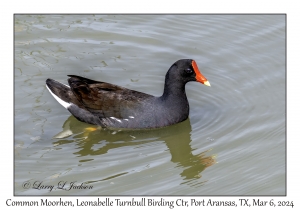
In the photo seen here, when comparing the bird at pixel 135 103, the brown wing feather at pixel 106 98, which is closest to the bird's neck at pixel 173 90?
the bird at pixel 135 103

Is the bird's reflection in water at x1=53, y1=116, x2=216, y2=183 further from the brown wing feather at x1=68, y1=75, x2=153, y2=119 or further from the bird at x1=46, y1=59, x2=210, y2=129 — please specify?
the brown wing feather at x1=68, y1=75, x2=153, y2=119

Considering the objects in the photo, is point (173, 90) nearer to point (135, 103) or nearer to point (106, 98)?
point (135, 103)

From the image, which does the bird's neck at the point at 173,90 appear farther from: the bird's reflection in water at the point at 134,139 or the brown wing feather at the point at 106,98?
the bird's reflection in water at the point at 134,139

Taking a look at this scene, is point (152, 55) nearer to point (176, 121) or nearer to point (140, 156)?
point (176, 121)

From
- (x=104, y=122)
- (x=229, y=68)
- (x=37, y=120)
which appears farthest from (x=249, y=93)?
(x=37, y=120)

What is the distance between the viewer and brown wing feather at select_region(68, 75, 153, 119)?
893 centimetres

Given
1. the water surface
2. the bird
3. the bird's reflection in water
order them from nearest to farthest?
the water surface → the bird's reflection in water → the bird

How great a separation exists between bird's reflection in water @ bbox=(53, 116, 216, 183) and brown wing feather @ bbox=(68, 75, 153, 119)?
0.98 ft

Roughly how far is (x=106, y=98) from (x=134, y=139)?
77cm

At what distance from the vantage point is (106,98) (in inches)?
355

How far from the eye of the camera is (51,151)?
329 inches

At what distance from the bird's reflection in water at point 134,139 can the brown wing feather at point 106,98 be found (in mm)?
298

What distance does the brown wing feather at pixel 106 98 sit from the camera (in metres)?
8.93

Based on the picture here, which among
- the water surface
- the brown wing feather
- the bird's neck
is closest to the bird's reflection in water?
the water surface
